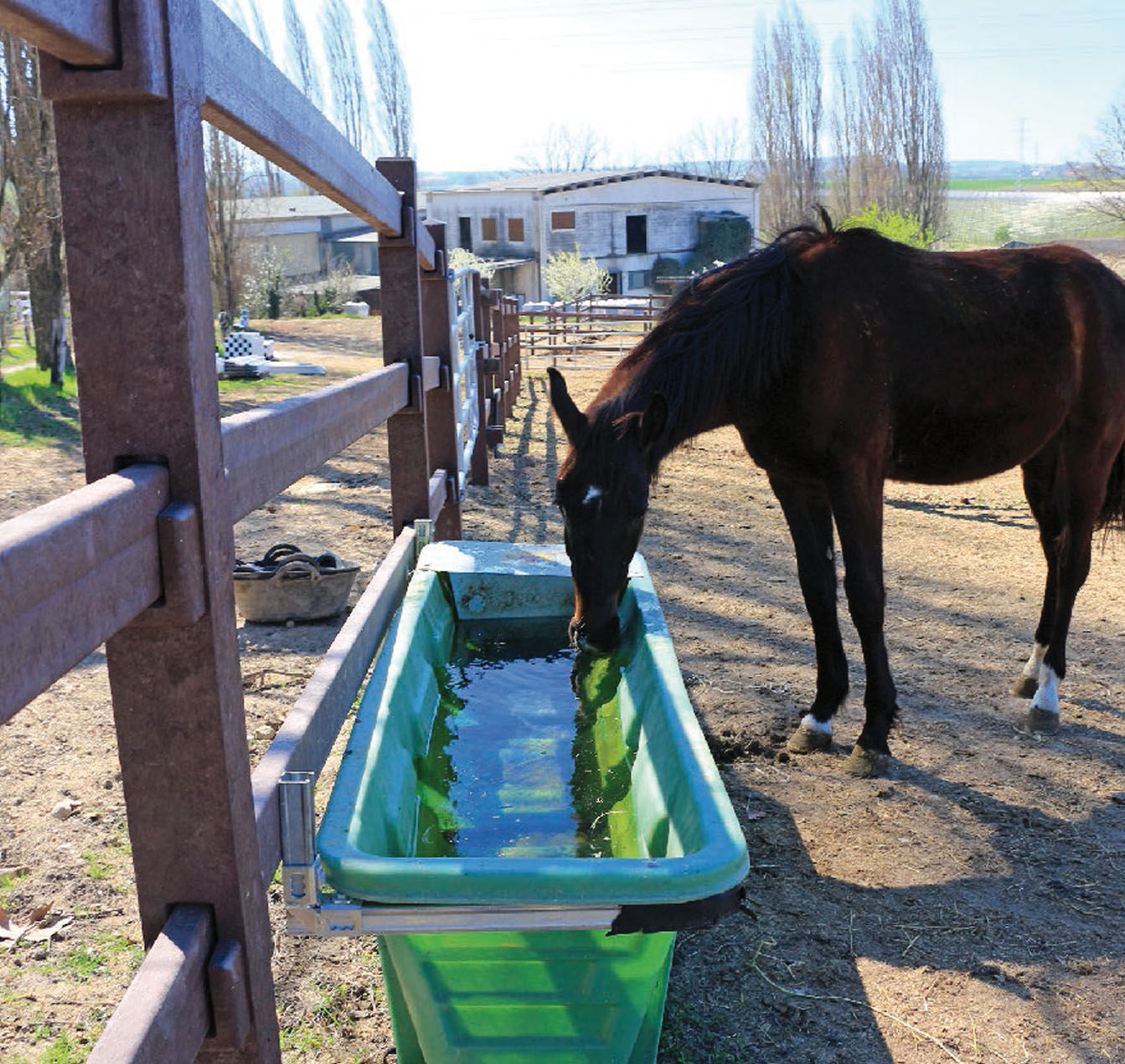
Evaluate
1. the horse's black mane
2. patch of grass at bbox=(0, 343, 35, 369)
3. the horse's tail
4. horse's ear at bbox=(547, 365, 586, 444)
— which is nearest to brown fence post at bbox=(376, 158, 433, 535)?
horse's ear at bbox=(547, 365, 586, 444)

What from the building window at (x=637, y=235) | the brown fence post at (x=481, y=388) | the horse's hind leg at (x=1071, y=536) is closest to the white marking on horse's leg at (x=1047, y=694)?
the horse's hind leg at (x=1071, y=536)

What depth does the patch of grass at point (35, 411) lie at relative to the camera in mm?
10305

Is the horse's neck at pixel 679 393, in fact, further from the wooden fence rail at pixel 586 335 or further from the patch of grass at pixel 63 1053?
the wooden fence rail at pixel 586 335

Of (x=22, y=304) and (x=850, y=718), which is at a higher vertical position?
(x=22, y=304)

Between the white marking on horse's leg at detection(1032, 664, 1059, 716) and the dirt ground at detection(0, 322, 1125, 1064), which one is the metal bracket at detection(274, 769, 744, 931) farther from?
the white marking on horse's leg at detection(1032, 664, 1059, 716)

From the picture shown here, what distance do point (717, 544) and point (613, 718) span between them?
12.7 ft

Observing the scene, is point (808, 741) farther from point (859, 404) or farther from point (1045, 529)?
point (1045, 529)

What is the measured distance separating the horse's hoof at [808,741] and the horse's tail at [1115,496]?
174 centimetres

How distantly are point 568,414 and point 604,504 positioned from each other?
34 cm

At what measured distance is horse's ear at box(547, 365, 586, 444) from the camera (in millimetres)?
3137

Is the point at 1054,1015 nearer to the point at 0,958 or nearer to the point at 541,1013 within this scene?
the point at 541,1013

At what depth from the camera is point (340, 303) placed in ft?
116

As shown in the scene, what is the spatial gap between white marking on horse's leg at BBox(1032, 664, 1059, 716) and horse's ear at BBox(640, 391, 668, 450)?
2.06 meters

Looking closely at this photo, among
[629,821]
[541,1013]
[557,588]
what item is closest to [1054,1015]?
[629,821]
